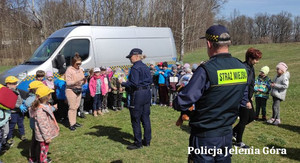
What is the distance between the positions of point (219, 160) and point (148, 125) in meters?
2.58

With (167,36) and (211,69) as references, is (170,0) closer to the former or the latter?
(167,36)

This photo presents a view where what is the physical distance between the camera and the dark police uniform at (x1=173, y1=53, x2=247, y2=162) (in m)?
2.26

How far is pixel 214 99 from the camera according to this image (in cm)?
230

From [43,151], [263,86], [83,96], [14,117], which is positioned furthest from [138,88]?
[263,86]

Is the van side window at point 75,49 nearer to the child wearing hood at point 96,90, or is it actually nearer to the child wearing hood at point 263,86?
the child wearing hood at point 96,90

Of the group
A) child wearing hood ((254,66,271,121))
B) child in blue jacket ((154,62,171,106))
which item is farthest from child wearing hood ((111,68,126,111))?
child wearing hood ((254,66,271,121))

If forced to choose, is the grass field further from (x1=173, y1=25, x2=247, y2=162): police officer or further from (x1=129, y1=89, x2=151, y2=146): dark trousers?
(x1=173, y1=25, x2=247, y2=162): police officer

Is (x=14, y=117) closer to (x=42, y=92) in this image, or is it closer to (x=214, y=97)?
(x=42, y=92)

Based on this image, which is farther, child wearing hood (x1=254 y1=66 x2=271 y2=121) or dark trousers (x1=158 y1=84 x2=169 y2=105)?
dark trousers (x1=158 y1=84 x2=169 y2=105)

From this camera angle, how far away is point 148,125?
488 centimetres

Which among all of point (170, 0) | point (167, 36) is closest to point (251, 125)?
point (167, 36)

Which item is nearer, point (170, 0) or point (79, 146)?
point (79, 146)

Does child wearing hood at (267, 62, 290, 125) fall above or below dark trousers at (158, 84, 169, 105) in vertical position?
above

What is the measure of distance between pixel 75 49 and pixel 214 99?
257 inches
